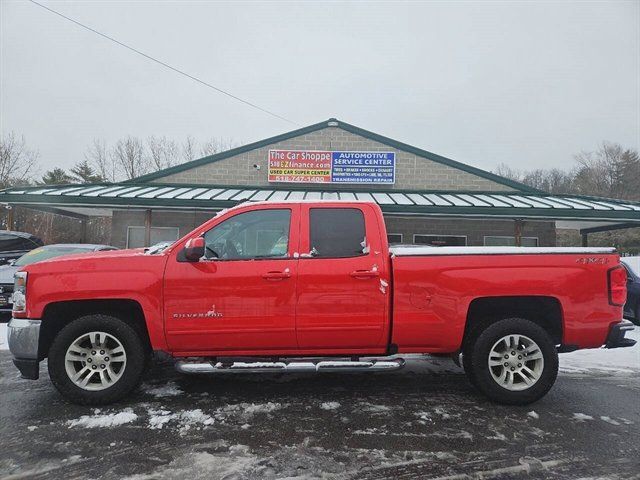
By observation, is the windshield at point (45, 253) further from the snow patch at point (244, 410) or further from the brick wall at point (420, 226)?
the snow patch at point (244, 410)

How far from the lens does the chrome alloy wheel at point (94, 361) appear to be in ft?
12.6

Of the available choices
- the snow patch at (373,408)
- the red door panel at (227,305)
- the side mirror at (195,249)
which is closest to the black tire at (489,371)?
the snow patch at (373,408)

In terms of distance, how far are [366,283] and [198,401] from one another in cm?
201

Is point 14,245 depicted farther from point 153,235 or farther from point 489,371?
point 489,371


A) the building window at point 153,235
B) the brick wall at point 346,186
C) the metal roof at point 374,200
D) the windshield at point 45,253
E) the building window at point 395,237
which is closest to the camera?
the windshield at point 45,253

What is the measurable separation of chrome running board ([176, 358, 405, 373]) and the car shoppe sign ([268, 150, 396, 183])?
38.1 feet

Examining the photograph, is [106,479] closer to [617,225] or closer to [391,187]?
[391,187]

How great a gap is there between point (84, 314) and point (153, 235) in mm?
11234

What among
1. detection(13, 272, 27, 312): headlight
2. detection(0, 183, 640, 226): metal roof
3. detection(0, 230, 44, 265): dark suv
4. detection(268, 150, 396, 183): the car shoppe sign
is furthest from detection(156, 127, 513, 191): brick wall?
detection(13, 272, 27, 312): headlight

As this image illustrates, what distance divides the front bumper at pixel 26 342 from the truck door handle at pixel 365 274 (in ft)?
9.80

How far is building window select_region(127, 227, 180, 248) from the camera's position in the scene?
1453 centimetres

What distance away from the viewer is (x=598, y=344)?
4.06 meters

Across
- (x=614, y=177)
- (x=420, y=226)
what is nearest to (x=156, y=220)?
(x=420, y=226)

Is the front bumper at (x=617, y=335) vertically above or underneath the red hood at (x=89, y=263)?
underneath
